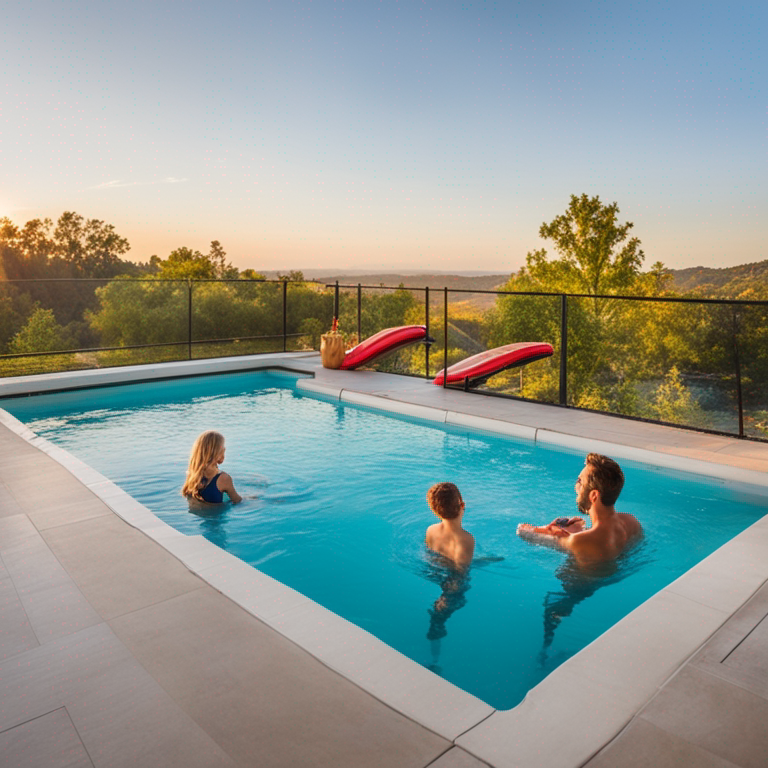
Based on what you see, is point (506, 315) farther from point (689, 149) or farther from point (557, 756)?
point (557, 756)

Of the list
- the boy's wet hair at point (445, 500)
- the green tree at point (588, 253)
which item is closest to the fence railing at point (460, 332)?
the green tree at point (588, 253)

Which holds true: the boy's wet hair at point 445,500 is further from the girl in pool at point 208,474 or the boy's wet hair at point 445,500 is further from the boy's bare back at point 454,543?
the girl in pool at point 208,474

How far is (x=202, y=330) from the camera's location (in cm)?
2230

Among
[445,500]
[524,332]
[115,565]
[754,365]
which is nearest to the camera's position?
[115,565]

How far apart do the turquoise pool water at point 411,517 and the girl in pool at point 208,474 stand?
0.11 meters

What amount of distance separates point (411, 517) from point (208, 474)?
134 cm

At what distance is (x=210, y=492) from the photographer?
4477mm

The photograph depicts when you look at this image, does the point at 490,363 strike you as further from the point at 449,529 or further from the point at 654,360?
the point at 654,360

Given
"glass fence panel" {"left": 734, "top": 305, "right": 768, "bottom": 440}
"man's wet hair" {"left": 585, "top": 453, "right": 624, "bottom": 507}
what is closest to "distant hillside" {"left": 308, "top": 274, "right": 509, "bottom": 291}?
"glass fence panel" {"left": 734, "top": 305, "right": 768, "bottom": 440}

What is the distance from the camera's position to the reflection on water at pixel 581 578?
3.32m

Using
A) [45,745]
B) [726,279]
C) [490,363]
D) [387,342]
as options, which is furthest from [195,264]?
[45,745]

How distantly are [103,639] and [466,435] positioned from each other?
177 inches

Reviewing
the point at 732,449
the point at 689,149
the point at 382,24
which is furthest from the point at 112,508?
the point at 689,149

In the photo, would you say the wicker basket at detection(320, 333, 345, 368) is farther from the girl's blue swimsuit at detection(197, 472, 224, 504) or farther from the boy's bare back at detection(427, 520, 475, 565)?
the boy's bare back at detection(427, 520, 475, 565)
